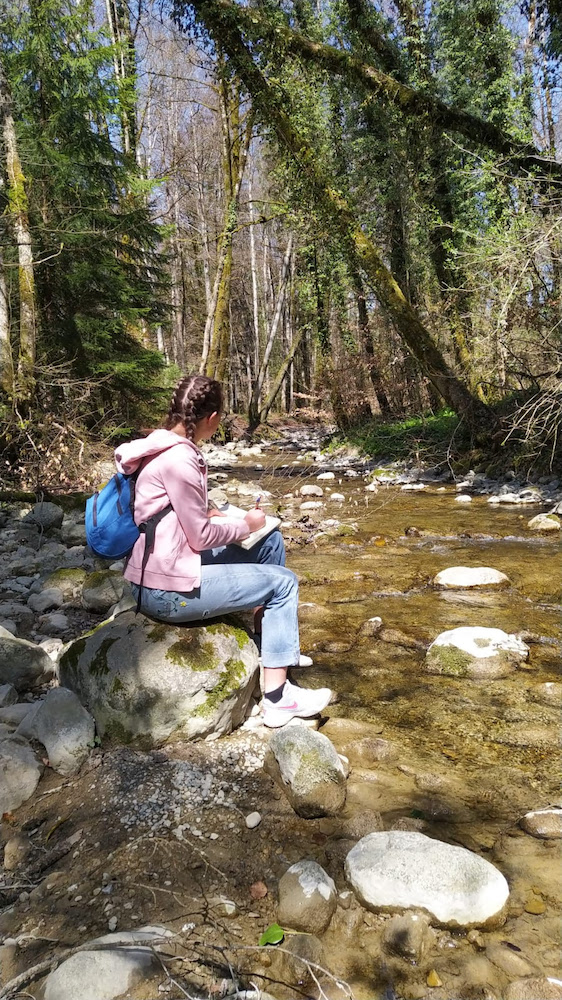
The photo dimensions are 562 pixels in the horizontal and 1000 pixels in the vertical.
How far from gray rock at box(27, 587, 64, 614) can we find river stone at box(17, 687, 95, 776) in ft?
6.99

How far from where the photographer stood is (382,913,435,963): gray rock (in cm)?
165

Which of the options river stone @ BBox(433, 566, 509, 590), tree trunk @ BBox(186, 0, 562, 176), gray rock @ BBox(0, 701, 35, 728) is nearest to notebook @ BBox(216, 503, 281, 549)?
gray rock @ BBox(0, 701, 35, 728)

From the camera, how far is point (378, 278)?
10.7 metres

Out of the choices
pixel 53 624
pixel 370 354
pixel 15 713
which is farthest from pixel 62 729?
pixel 370 354

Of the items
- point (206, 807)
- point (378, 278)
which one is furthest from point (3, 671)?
point (378, 278)

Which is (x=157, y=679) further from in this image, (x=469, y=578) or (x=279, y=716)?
(x=469, y=578)

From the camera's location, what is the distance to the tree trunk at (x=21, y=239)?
8000 mm

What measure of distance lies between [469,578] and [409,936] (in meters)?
3.68

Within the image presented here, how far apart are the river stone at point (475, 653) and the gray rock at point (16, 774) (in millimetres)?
2321

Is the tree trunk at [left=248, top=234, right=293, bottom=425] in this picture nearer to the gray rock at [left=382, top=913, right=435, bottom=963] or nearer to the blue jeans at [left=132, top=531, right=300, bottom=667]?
the blue jeans at [left=132, top=531, right=300, bottom=667]

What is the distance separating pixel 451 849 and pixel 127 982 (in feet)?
3.51

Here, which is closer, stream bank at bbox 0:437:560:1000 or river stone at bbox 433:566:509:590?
stream bank at bbox 0:437:560:1000

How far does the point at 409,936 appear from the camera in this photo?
1674 millimetres

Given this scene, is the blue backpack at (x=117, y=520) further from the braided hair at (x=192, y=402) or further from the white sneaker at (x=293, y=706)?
the white sneaker at (x=293, y=706)
